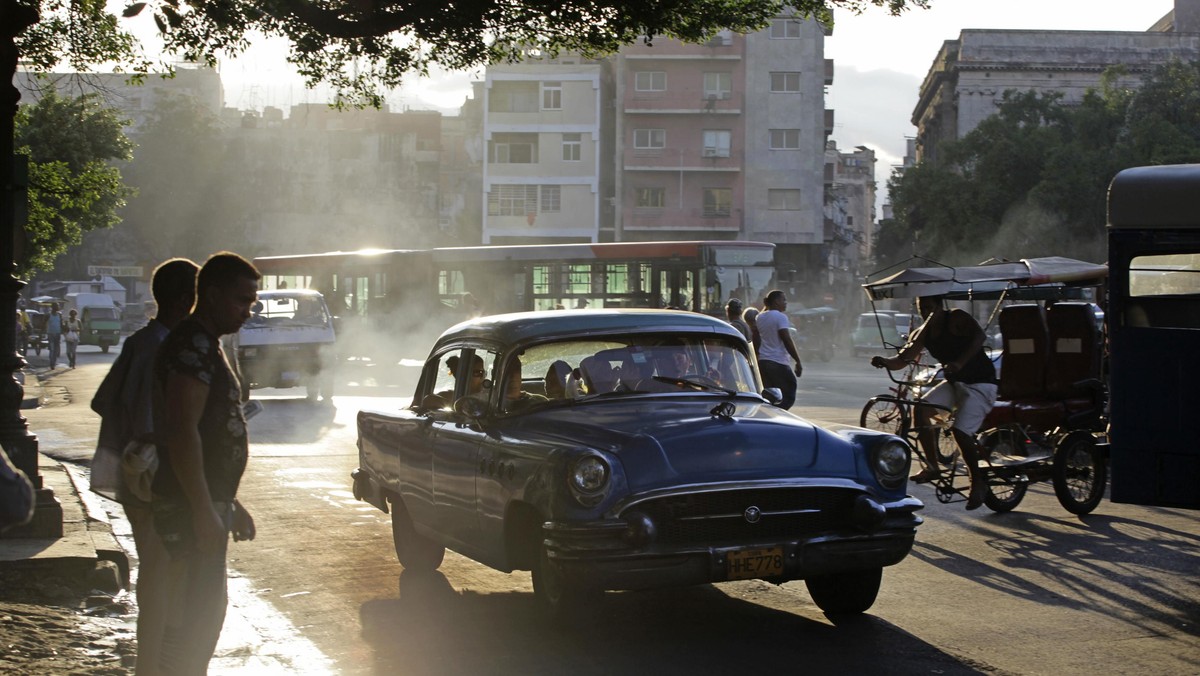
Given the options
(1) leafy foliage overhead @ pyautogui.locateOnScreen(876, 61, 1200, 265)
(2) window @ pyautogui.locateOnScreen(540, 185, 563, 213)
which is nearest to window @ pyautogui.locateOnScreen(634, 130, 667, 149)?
(2) window @ pyautogui.locateOnScreen(540, 185, 563, 213)

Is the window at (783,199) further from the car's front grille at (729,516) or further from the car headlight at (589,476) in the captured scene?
the car headlight at (589,476)

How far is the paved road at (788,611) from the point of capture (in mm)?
6676

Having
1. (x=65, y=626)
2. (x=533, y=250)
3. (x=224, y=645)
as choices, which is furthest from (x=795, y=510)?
(x=533, y=250)

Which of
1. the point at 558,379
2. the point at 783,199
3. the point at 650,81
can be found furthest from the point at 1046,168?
the point at 558,379

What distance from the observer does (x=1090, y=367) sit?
1392 cm

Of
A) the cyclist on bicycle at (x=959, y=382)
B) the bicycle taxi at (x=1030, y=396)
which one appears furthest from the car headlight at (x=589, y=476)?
the cyclist on bicycle at (x=959, y=382)

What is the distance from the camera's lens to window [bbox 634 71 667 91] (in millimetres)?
73938

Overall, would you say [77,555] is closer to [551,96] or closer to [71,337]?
[71,337]

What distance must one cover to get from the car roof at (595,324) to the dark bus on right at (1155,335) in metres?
2.76

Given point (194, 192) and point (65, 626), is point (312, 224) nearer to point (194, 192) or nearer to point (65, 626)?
point (194, 192)

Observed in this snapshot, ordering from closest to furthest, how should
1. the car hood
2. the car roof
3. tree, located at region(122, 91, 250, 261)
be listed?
the car hood → the car roof → tree, located at region(122, 91, 250, 261)

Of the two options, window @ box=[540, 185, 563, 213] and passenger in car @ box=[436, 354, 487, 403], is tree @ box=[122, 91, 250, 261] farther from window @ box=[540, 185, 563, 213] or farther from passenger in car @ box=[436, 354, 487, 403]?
passenger in car @ box=[436, 354, 487, 403]

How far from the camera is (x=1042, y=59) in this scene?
267 feet

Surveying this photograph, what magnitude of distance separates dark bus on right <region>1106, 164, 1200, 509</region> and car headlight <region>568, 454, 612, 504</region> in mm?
4084
